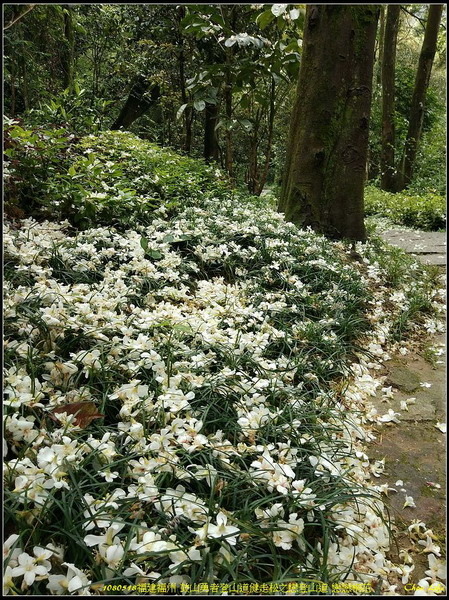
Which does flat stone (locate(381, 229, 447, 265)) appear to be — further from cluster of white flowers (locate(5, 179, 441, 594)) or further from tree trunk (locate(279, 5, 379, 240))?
cluster of white flowers (locate(5, 179, 441, 594))

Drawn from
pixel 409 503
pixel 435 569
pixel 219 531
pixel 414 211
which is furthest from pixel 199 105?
pixel 414 211

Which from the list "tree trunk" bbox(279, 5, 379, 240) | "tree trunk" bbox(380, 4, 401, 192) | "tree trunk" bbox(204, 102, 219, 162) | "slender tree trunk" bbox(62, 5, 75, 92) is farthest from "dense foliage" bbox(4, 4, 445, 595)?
"tree trunk" bbox(380, 4, 401, 192)

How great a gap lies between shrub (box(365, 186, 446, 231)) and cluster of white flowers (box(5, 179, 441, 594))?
5499 mm

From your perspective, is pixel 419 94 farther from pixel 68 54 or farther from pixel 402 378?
pixel 402 378

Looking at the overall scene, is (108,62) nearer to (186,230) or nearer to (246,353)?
(186,230)

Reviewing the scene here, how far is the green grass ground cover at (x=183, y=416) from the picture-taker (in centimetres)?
116

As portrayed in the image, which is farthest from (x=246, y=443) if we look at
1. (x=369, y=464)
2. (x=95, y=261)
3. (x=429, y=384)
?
(x=95, y=261)

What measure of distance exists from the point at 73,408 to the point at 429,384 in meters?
1.97

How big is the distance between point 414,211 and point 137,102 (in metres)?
5.95

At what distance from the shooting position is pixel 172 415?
5.21 feet

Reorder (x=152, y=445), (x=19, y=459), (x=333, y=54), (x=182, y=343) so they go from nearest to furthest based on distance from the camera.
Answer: (x=19, y=459) → (x=152, y=445) → (x=182, y=343) → (x=333, y=54)

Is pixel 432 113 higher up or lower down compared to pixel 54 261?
higher up

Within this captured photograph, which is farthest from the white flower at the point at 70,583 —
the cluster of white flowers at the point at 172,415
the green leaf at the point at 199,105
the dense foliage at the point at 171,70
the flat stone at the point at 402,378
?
the green leaf at the point at 199,105

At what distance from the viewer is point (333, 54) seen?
13.3 feet
